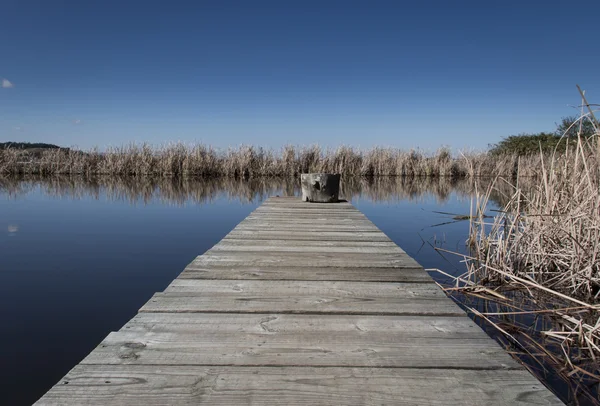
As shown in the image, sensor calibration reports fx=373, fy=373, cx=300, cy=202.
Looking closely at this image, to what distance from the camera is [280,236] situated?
3.53 m

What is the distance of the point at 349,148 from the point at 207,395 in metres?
18.6

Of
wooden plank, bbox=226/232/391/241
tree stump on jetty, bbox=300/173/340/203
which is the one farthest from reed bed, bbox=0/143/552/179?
wooden plank, bbox=226/232/391/241

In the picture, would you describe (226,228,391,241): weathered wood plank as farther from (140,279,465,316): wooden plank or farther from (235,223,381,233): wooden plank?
(140,279,465,316): wooden plank

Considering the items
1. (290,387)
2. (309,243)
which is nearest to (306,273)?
(309,243)

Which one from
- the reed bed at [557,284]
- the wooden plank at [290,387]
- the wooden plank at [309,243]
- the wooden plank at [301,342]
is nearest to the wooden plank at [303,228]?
the wooden plank at [309,243]

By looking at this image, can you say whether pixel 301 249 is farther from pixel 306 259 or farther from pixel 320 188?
pixel 320 188

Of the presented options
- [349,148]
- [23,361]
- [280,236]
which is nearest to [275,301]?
[23,361]

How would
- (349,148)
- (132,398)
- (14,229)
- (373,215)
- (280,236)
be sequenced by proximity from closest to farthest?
1. (132,398)
2. (280,236)
3. (14,229)
4. (373,215)
5. (349,148)

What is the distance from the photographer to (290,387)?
1114 mm

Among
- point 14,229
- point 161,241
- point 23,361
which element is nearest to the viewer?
point 23,361

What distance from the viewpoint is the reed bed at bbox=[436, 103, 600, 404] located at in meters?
1.97

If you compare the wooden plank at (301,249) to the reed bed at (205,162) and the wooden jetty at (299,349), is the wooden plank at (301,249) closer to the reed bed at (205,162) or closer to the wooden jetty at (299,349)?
the wooden jetty at (299,349)

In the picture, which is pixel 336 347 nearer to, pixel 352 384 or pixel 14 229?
pixel 352 384

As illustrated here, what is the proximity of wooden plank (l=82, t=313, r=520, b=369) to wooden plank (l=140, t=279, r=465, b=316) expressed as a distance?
8 cm
